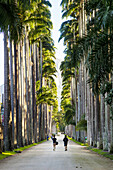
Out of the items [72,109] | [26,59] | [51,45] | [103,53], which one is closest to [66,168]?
[103,53]

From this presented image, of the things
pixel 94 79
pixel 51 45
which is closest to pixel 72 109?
pixel 51 45

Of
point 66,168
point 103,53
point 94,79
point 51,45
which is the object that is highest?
point 51,45

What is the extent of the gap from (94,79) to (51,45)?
138ft

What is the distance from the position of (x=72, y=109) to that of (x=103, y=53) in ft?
169

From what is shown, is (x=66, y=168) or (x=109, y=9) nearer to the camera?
(x=66, y=168)

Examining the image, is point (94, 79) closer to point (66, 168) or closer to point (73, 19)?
point (66, 168)

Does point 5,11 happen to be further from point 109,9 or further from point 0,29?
point 109,9

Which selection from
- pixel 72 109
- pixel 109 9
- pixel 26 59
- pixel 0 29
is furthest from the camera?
pixel 72 109

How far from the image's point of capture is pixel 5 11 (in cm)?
2002

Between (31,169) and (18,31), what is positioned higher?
(18,31)

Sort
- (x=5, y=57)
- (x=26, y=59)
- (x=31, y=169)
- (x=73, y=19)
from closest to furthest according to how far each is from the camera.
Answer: (x=31, y=169) < (x=5, y=57) < (x=26, y=59) < (x=73, y=19)

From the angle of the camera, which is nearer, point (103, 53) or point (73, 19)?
point (103, 53)

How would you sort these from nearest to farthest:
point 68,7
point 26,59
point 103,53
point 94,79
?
point 103,53 < point 94,79 < point 26,59 < point 68,7

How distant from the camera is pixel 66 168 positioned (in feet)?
44.8
